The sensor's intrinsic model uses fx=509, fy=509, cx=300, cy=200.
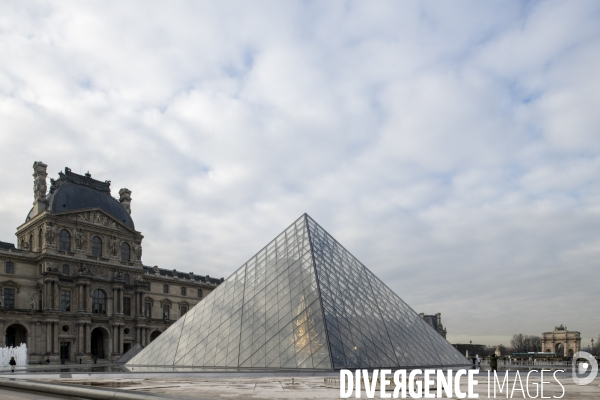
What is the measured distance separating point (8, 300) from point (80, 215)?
35.9ft

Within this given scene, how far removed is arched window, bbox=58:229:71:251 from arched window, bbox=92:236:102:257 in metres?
2.98

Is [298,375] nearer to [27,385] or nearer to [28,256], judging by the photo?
[27,385]

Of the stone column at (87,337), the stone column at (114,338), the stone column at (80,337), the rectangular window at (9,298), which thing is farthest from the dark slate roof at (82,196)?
the stone column at (87,337)

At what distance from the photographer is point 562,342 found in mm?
95750

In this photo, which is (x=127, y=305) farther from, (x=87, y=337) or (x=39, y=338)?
(x=39, y=338)

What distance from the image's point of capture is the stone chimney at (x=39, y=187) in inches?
2112

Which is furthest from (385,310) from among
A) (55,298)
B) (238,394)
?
(55,298)

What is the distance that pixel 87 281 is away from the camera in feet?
174

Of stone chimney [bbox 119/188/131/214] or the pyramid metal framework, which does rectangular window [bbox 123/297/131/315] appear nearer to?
stone chimney [bbox 119/188/131/214]

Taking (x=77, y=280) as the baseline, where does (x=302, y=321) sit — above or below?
below

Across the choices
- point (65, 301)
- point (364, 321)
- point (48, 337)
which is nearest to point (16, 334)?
point (48, 337)

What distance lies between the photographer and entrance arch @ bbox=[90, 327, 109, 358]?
55.1m

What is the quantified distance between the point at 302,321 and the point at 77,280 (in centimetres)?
3917

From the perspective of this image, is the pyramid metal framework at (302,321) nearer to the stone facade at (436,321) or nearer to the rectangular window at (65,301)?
the rectangular window at (65,301)
